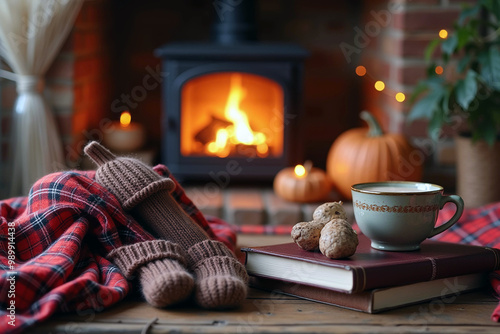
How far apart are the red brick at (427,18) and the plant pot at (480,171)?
0.37 meters

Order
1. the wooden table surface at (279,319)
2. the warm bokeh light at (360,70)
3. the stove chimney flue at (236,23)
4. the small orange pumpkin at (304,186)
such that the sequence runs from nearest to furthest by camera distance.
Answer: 1. the wooden table surface at (279,319)
2. the small orange pumpkin at (304,186)
3. the stove chimney flue at (236,23)
4. the warm bokeh light at (360,70)

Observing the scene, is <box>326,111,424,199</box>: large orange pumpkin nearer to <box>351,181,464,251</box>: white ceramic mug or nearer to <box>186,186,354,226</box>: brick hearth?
<box>186,186,354,226</box>: brick hearth

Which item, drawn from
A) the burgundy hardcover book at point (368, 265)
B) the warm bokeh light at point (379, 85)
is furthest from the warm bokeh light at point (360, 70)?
the burgundy hardcover book at point (368, 265)

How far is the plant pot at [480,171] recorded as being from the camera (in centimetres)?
197

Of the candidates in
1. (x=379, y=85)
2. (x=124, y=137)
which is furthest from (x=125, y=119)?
(x=379, y=85)

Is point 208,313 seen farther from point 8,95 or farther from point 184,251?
point 8,95

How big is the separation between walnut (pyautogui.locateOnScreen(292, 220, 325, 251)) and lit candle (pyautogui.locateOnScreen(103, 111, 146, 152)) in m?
1.55

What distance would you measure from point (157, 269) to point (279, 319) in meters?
0.17

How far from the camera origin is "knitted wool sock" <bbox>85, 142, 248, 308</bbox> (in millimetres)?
940

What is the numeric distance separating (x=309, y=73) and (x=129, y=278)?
1.86 m

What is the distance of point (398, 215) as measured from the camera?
0.94 meters

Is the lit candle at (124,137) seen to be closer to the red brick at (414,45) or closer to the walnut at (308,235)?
the red brick at (414,45)

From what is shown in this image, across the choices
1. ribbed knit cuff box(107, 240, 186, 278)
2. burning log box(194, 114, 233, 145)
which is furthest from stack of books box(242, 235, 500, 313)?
burning log box(194, 114, 233, 145)

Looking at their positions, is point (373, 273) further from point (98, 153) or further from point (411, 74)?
point (411, 74)
